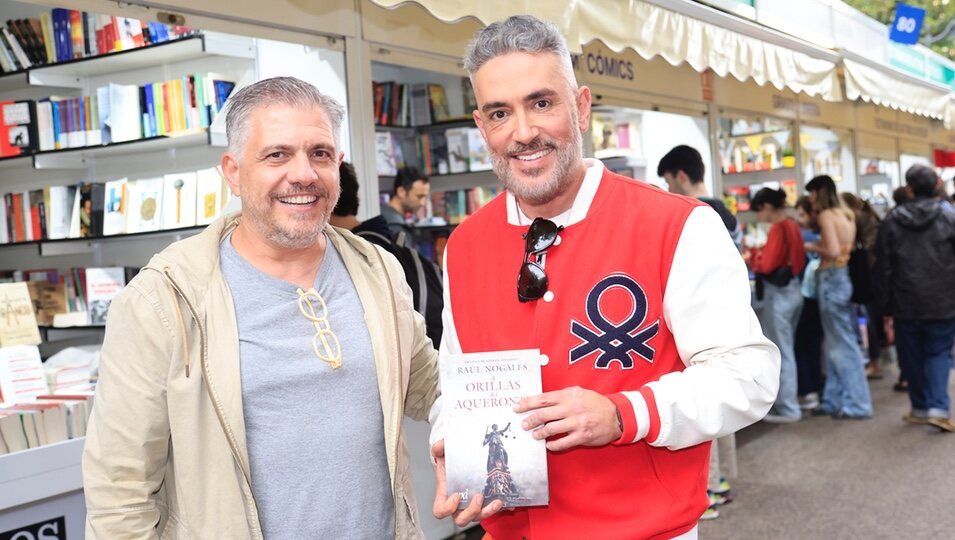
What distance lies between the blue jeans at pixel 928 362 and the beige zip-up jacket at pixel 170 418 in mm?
6099

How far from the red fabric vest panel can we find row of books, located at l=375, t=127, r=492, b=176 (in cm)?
496

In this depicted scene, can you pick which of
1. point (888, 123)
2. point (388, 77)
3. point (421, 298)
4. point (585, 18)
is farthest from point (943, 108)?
point (421, 298)

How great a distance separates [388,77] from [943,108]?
25.1 ft

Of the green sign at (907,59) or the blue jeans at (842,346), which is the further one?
the green sign at (907,59)

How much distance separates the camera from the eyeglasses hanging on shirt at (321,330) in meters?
1.83

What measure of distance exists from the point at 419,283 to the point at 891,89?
22.0 ft

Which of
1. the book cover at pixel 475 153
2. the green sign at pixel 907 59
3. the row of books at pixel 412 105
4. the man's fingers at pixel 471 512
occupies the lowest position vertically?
the man's fingers at pixel 471 512

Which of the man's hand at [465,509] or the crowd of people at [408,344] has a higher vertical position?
the crowd of people at [408,344]

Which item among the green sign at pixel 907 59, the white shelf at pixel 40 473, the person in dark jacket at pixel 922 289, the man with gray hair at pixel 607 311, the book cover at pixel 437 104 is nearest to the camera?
the man with gray hair at pixel 607 311

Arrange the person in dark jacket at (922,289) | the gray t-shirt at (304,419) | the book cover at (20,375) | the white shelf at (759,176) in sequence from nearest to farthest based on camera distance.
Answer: the gray t-shirt at (304,419) → the book cover at (20,375) → the person in dark jacket at (922,289) → the white shelf at (759,176)

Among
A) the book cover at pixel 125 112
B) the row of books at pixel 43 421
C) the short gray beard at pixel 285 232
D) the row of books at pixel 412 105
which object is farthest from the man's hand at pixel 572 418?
the row of books at pixel 412 105

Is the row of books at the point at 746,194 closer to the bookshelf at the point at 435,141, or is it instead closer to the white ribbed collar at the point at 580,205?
the bookshelf at the point at 435,141

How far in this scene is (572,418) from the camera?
1560 millimetres

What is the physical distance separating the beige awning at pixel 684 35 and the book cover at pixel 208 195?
58.3 inches
